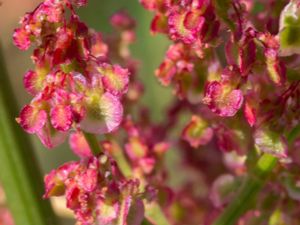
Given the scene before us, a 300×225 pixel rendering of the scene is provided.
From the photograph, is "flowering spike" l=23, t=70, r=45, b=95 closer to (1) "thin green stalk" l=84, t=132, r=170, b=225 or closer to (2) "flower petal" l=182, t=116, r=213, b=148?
(1) "thin green stalk" l=84, t=132, r=170, b=225

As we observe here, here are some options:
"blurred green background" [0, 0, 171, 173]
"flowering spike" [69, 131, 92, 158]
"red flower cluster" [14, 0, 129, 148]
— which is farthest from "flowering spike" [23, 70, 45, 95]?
"blurred green background" [0, 0, 171, 173]

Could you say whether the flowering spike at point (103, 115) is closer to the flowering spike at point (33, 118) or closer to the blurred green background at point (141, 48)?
the flowering spike at point (33, 118)

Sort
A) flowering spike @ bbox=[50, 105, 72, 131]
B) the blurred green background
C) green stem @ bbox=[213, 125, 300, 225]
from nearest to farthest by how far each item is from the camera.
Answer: flowering spike @ bbox=[50, 105, 72, 131], green stem @ bbox=[213, 125, 300, 225], the blurred green background

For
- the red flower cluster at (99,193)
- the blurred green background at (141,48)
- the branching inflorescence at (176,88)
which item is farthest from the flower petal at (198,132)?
the blurred green background at (141,48)

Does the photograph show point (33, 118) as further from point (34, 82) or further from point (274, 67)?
point (274, 67)

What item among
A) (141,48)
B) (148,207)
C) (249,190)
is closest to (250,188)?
(249,190)
